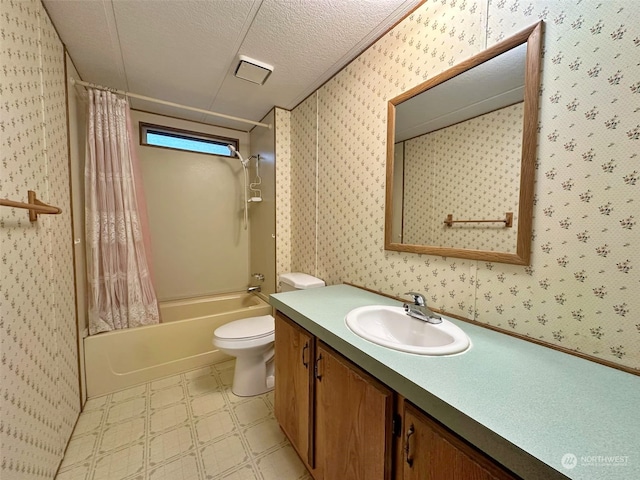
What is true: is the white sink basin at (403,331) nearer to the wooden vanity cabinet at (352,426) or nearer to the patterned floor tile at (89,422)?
the wooden vanity cabinet at (352,426)

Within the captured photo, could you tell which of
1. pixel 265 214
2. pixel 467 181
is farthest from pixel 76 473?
pixel 467 181

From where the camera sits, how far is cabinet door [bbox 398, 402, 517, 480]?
1.72 feet

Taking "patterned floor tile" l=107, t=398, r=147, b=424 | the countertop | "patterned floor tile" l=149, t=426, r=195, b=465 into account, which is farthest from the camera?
"patterned floor tile" l=107, t=398, r=147, b=424

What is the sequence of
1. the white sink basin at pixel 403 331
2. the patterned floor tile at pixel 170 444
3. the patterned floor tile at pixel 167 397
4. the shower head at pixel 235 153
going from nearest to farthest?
the white sink basin at pixel 403 331, the patterned floor tile at pixel 170 444, the patterned floor tile at pixel 167 397, the shower head at pixel 235 153

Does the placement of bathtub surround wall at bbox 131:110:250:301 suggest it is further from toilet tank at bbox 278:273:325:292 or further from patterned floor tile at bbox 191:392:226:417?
patterned floor tile at bbox 191:392:226:417

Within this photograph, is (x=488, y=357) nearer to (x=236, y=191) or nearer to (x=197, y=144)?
(x=236, y=191)

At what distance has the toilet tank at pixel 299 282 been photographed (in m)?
1.89

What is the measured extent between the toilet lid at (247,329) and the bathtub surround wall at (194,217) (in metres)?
1.06

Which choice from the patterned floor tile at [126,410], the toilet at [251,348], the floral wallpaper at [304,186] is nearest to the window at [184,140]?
the floral wallpaper at [304,186]

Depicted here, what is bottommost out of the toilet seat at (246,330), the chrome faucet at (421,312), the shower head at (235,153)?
the toilet seat at (246,330)

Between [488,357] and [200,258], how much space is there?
8.96 feet

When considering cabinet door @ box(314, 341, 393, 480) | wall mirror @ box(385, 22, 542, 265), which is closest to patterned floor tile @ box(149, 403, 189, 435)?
cabinet door @ box(314, 341, 393, 480)

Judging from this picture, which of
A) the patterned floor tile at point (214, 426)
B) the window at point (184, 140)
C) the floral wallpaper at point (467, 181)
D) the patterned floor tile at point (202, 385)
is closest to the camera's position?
the floral wallpaper at point (467, 181)

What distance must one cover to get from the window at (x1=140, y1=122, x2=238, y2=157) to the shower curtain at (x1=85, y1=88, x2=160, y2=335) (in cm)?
55
